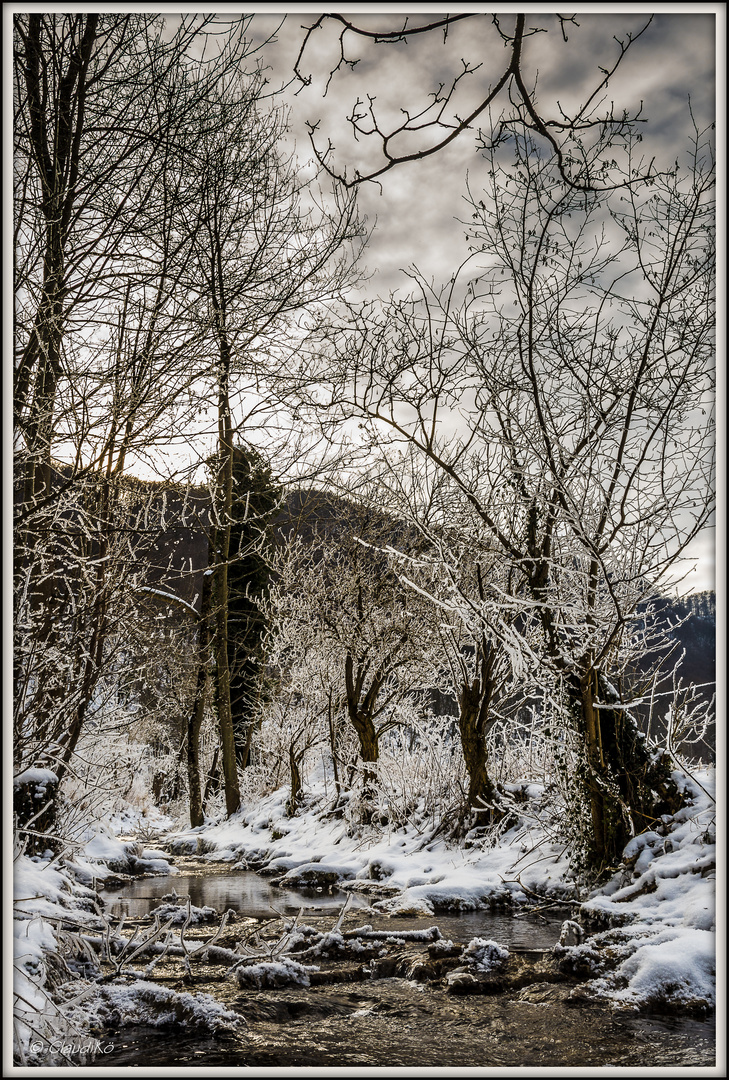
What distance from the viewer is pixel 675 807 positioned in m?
5.56

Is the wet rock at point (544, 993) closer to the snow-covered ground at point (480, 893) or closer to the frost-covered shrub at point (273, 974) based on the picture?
the snow-covered ground at point (480, 893)

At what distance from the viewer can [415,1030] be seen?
3.61 m

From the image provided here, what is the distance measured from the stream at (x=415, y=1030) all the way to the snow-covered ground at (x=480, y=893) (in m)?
0.20

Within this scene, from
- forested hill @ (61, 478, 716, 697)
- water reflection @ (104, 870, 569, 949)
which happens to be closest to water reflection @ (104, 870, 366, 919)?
water reflection @ (104, 870, 569, 949)

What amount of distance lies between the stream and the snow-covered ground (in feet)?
0.65

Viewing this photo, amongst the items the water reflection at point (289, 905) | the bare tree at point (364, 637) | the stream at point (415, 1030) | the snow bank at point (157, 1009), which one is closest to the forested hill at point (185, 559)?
the stream at point (415, 1030)

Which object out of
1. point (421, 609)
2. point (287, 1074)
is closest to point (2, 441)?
point (287, 1074)

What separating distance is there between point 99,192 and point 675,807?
18.5ft

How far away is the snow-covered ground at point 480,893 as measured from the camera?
3229 millimetres

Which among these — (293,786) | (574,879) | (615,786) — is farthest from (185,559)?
(293,786)

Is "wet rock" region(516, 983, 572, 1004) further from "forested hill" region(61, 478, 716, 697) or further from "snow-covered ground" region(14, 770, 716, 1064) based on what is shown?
"forested hill" region(61, 478, 716, 697)

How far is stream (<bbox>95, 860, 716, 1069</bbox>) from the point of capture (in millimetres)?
3211

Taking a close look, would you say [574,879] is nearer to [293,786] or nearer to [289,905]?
[289,905]

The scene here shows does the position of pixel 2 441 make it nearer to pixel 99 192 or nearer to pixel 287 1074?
pixel 99 192
